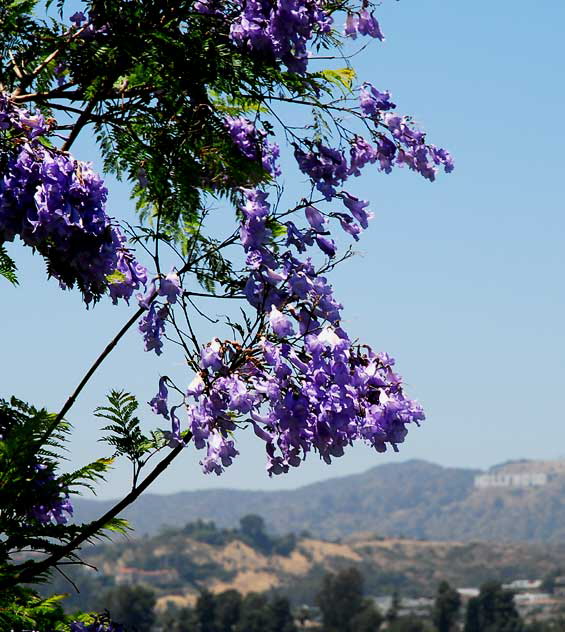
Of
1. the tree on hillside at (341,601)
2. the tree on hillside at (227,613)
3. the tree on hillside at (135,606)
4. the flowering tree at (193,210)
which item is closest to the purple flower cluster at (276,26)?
the flowering tree at (193,210)

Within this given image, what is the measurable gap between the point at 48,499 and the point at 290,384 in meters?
1.32

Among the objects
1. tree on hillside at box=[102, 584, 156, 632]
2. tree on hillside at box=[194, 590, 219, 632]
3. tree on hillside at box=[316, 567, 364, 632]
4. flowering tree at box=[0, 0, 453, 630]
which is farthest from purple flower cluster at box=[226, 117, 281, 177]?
tree on hillside at box=[316, 567, 364, 632]

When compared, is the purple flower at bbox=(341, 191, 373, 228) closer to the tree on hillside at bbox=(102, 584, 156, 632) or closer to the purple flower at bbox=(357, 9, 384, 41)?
the purple flower at bbox=(357, 9, 384, 41)

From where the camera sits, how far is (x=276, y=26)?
4.50 metres

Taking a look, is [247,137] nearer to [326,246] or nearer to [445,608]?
[326,246]

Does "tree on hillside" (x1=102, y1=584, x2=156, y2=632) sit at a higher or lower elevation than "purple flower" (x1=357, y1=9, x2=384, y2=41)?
lower

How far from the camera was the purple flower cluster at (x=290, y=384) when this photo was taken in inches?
157

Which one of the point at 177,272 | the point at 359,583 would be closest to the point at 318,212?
the point at 177,272

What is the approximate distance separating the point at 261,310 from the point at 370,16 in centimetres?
173

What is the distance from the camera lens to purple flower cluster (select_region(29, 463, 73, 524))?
4.56 metres

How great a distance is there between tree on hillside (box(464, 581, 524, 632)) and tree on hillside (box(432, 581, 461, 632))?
6.18ft

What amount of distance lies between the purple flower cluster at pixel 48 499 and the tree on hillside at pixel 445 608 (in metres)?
130

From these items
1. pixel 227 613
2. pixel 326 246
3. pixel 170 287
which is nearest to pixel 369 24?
pixel 326 246

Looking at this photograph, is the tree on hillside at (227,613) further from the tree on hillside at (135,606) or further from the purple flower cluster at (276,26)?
the purple flower cluster at (276,26)
